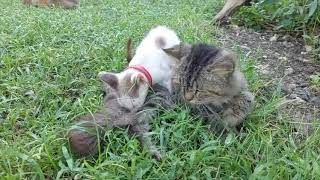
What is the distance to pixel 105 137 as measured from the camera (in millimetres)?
2258

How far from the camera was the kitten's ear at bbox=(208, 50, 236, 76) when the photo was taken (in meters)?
2.37

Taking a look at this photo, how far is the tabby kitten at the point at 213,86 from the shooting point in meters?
2.43

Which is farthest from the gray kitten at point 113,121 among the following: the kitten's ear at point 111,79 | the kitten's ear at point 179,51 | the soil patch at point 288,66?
the soil patch at point 288,66

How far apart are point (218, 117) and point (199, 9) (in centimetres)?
392

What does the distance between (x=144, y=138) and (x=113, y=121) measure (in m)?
0.21

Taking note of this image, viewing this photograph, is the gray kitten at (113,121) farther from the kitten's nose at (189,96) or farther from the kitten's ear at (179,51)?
the kitten's ear at (179,51)

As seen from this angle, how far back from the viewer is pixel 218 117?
2467 millimetres

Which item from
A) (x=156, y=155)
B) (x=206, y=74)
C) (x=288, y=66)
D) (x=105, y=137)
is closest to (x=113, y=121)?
(x=105, y=137)

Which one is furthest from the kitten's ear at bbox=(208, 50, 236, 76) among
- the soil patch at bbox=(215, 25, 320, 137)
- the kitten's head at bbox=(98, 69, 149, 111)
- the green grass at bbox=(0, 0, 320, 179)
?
the soil patch at bbox=(215, 25, 320, 137)

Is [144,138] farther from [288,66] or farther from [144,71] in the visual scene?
[288,66]

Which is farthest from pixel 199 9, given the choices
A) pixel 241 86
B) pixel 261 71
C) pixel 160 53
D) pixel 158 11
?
pixel 241 86

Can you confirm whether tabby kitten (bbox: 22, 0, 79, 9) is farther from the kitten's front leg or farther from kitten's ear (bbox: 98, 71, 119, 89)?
the kitten's front leg

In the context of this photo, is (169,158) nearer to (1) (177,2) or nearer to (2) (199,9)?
(2) (199,9)

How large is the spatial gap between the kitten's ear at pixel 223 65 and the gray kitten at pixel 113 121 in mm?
361
